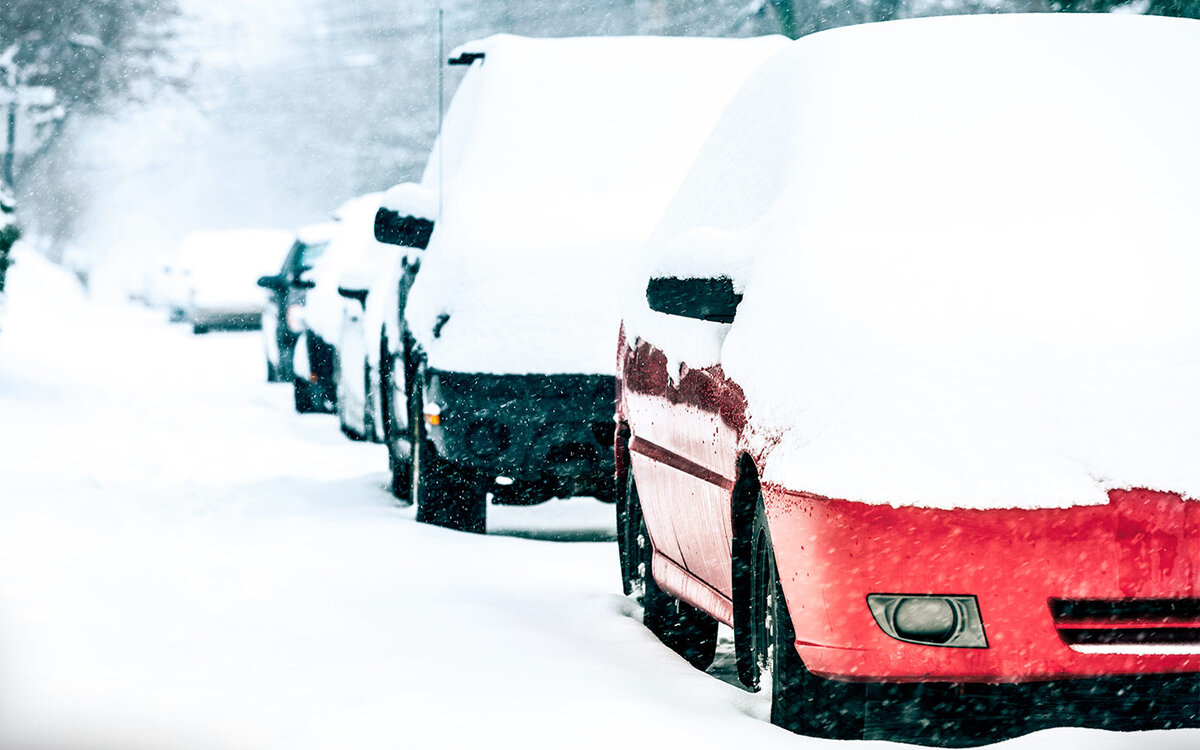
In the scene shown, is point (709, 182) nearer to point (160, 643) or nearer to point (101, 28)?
point (160, 643)

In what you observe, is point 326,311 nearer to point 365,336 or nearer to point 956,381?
point 365,336

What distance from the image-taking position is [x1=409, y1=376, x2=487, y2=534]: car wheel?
8.31 meters

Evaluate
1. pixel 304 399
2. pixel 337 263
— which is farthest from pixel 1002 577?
pixel 304 399

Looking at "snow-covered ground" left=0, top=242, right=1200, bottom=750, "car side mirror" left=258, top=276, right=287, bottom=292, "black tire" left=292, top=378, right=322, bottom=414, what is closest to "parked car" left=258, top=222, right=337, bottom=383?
"car side mirror" left=258, top=276, right=287, bottom=292

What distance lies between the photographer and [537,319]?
25.5ft

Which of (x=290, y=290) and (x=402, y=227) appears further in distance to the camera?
(x=290, y=290)

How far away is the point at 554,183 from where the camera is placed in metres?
8.24

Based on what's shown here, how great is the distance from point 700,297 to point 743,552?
0.62 metres

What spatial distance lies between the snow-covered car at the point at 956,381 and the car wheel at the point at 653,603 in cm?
67

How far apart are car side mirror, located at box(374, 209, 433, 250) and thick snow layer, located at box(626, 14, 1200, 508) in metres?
3.26

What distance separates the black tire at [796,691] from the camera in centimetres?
402

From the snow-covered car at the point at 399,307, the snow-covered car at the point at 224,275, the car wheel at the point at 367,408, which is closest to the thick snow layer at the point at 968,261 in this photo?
the snow-covered car at the point at 399,307

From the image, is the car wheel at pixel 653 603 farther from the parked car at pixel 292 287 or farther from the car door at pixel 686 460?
the parked car at pixel 292 287

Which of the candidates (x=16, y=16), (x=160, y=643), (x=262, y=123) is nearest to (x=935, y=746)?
(x=160, y=643)
